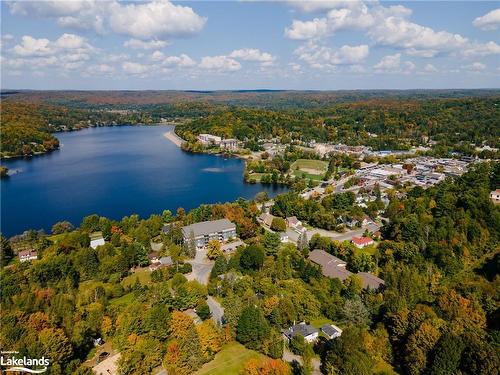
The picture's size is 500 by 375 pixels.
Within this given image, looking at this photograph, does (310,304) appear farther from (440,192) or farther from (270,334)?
(440,192)

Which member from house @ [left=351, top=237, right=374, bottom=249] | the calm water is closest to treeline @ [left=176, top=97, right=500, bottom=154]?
the calm water

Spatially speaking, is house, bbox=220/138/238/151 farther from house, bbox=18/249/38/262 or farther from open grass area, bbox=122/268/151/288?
open grass area, bbox=122/268/151/288

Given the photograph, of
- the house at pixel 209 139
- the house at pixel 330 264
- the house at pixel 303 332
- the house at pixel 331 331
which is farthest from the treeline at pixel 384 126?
the house at pixel 303 332

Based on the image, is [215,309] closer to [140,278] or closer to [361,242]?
[140,278]

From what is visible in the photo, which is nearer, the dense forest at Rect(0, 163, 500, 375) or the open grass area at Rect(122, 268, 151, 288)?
the dense forest at Rect(0, 163, 500, 375)

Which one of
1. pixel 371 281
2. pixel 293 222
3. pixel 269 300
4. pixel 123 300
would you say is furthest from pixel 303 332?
pixel 293 222

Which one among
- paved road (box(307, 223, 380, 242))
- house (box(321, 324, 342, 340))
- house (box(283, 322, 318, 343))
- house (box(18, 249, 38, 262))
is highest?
house (box(283, 322, 318, 343))

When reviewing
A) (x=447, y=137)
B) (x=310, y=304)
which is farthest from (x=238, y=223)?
(x=447, y=137)
